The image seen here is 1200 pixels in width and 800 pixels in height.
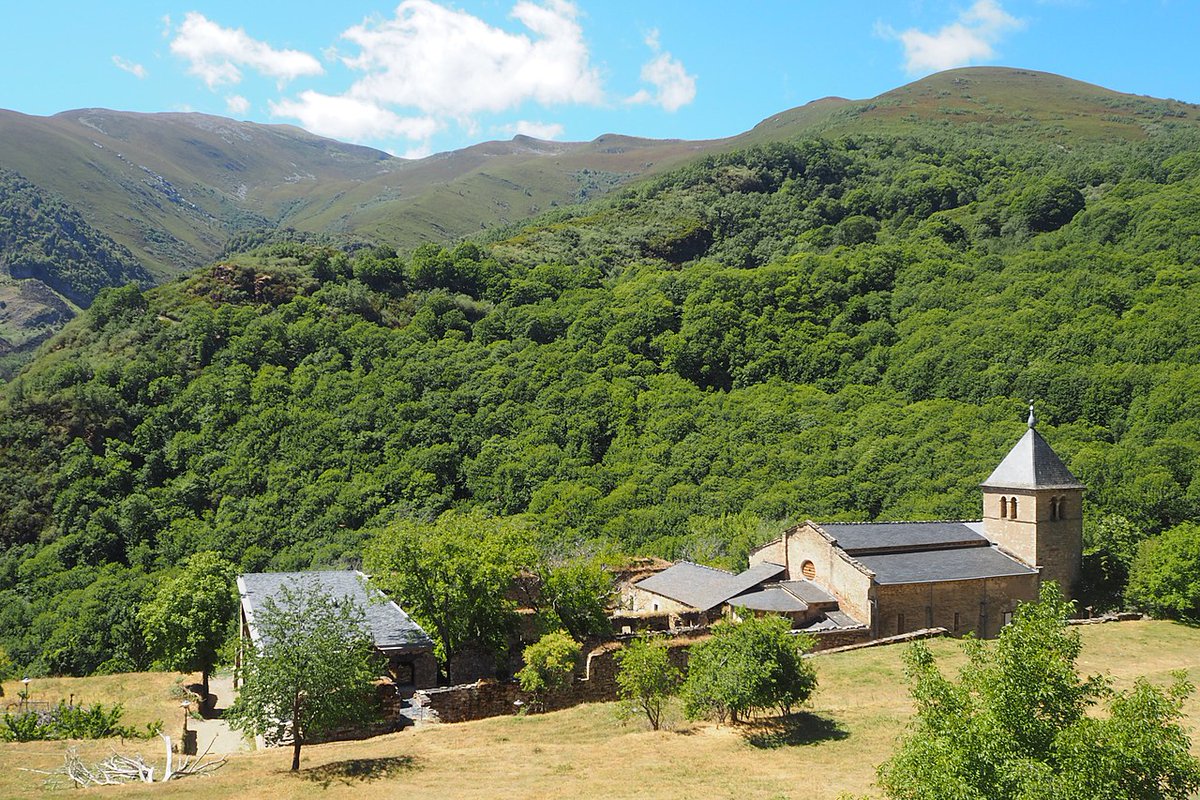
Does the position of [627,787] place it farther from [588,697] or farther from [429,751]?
[588,697]

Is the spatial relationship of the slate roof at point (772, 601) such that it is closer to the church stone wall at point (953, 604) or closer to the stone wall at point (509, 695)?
the church stone wall at point (953, 604)

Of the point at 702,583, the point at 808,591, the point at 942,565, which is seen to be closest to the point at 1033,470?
the point at 942,565

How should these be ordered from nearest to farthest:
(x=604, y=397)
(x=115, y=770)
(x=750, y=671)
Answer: (x=115, y=770) < (x=750, y=671) < (x=604, y=397)

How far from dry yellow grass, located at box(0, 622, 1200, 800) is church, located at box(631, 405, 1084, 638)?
7.76 m

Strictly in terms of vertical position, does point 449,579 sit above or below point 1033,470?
below

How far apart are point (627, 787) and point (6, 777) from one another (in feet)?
40.6

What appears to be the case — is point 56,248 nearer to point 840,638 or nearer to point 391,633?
point 391,633

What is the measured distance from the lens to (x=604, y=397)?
246 feet

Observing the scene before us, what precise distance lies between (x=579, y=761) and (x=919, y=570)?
20426 millimetres

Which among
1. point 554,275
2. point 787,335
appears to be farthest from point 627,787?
point 554,275

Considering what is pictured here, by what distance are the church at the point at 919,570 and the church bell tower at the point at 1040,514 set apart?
0.04 m

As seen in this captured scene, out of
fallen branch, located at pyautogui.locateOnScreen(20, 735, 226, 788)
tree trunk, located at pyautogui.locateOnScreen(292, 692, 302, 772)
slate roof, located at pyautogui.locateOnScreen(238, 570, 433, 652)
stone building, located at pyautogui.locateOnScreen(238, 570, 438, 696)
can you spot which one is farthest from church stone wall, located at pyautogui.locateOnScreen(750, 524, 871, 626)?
fallen branch, located at pyautogui.locateOnScreen(20, 735, 226, 788)

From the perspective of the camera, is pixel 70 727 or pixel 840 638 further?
pixel 840 638

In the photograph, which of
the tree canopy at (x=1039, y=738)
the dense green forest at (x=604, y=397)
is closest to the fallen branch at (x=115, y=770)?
the tree canopy at (x=1039, y=738)
